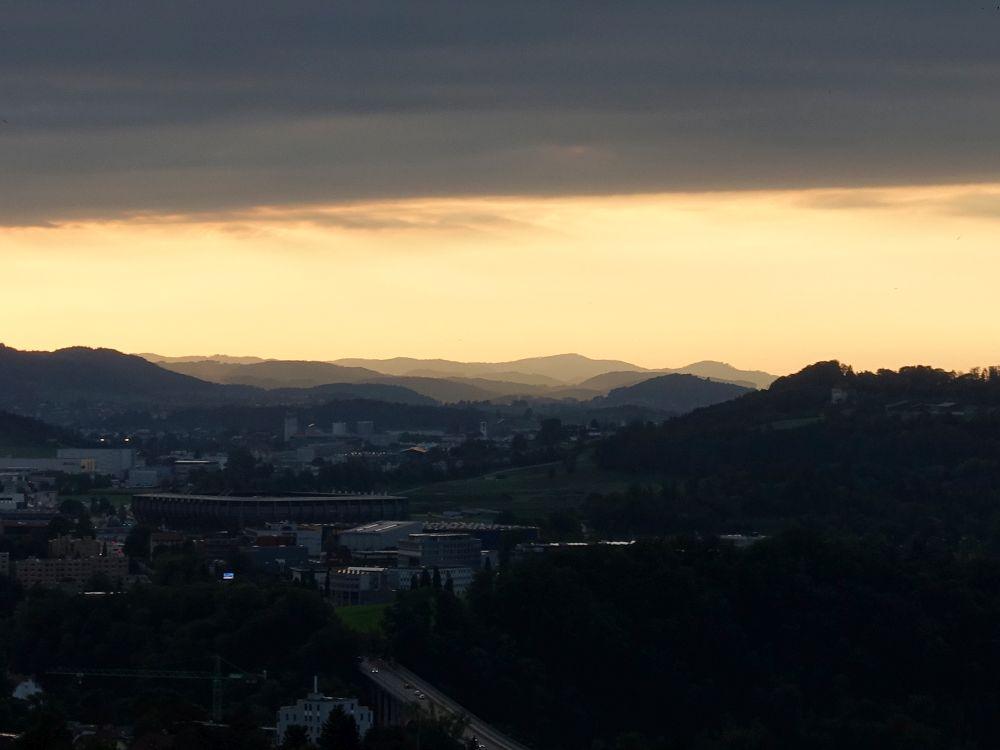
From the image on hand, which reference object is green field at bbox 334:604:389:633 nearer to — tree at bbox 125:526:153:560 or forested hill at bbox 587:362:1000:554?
tree at bbox 125:526:153:560

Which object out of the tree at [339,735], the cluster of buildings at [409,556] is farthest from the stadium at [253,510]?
the tree at [339,735]

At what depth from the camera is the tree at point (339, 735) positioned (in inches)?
2117

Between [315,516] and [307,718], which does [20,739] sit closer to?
[307,718]

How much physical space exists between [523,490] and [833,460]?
17447mm

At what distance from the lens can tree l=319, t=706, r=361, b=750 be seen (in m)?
53.8

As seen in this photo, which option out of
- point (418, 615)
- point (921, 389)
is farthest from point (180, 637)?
point (921, 389)

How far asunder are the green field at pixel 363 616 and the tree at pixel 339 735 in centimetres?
2058

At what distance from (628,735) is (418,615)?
1230 cm

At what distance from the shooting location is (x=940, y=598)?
8119 centimetres

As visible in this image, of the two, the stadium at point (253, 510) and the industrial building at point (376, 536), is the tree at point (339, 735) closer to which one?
the industrial building at point (376, 536)

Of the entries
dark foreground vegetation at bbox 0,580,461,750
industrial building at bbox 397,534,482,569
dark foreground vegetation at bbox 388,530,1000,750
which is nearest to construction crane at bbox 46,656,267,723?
dark foreground vegetation at bbox 0,580,461,750

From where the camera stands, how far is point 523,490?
136000mm

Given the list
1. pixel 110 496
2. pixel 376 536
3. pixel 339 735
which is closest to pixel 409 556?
pixel 376 536

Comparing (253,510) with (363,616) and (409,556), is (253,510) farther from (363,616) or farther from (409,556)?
(363,616)
